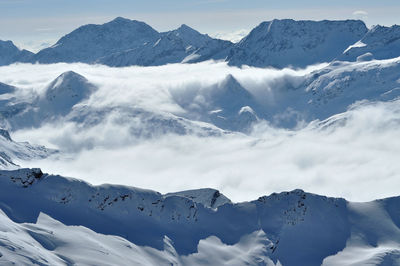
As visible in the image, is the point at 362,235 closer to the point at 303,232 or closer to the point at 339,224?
the point at 339,224

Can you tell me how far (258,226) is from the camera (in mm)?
168500

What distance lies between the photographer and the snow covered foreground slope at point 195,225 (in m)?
143

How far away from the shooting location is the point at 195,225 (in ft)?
541

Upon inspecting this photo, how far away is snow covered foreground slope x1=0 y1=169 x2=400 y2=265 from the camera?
143 metres

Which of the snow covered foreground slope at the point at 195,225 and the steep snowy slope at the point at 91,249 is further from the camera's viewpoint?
the snow covered foreground slope at the point at 195,225

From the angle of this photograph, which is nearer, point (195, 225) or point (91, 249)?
point (91, 249)

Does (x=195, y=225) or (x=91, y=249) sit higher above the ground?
(x=195, y=225)

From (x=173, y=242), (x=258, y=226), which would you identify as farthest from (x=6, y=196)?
(x=258, y=226)

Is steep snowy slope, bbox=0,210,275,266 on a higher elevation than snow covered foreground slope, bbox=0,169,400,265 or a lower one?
lower

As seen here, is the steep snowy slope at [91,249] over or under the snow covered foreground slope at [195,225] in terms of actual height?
under

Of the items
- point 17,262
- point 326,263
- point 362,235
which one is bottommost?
point 17,262

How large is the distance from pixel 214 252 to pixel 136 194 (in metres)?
31.6

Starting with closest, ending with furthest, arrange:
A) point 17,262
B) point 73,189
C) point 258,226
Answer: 1. point 17,262
2. point 73,189
3. point 258,226

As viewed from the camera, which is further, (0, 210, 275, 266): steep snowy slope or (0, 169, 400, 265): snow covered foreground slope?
(0, 169, 400, 265): snow covered foreground slope
